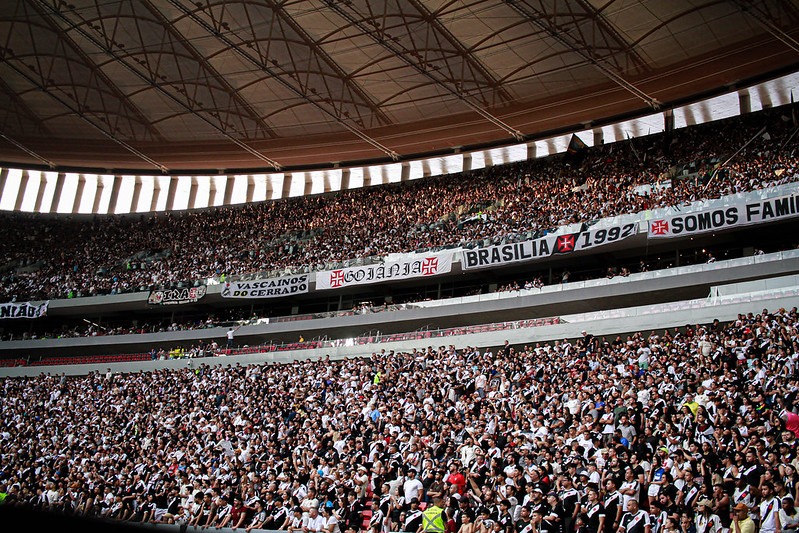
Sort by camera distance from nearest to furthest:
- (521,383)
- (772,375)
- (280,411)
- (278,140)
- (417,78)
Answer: (772,375), (521,383), (280,411), (417,78), (278,140)

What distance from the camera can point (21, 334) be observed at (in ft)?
159

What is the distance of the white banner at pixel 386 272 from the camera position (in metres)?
35.7

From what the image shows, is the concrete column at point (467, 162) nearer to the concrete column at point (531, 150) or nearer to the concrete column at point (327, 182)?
the concrete column at point (531, 150)

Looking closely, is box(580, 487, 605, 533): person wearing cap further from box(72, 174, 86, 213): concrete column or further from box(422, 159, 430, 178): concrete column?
box(72, 174, 86, 213): concrete column

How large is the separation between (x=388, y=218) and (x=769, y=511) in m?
34.1

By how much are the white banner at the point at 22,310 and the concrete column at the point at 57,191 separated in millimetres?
12369

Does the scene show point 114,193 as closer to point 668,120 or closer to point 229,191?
point 229,191

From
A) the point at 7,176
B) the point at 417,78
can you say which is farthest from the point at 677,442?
the point at 7,176

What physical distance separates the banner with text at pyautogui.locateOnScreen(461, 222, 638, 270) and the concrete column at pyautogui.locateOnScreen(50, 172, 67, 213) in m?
35.7

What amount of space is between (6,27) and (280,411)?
27.8m

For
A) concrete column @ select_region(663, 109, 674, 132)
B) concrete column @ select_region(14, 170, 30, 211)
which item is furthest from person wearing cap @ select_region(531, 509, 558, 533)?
concrete column @ select_region(14, 170, 30, 211)

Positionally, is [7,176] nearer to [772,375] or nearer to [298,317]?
[298,317]

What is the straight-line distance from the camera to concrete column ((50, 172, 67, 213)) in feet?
184

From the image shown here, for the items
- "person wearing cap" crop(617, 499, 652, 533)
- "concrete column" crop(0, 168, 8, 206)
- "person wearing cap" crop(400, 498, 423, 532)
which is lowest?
"person wearing cap" crop(400, 498, 423, 532)
